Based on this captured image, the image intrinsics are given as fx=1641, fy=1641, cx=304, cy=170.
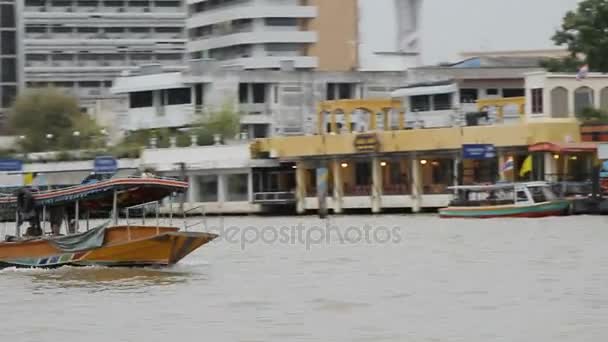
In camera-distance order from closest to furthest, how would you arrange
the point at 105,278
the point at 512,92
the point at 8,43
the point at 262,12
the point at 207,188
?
the point at 105,278, the point at 207,188, the point at 512,92, the point at 262,12, the point at 8,43

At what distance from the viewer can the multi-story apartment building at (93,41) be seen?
104m

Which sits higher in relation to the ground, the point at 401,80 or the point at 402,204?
the point at 401,80

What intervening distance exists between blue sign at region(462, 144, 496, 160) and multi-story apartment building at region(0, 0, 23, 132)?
52292 millimetres

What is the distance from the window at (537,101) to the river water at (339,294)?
19836 mm

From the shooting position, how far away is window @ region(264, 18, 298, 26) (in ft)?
303

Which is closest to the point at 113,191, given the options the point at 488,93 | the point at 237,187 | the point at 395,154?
the point at 395,154

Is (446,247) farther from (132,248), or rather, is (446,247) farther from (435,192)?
(435,192)

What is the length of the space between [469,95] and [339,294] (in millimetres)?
53662

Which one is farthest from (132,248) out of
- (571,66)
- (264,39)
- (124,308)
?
(264,39)

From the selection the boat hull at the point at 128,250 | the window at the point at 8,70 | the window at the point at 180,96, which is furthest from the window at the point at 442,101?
the boat hull at the point at 128,250

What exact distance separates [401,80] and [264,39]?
36.3 ft

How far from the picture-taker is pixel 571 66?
73.2m

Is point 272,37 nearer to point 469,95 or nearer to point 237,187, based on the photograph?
point 469,95

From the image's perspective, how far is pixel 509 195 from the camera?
52750 mm
